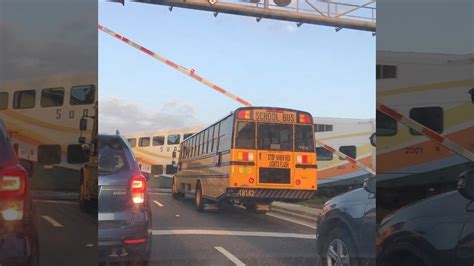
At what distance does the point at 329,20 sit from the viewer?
152 inches

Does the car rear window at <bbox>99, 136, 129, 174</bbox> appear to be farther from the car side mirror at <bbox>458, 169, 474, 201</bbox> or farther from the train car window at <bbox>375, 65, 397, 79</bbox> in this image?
the car side mirror at <bbox>458, 169, 474, 201</bbox>

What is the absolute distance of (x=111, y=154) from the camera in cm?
361

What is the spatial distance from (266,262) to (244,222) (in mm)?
319

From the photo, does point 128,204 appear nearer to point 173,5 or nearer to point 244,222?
point 244,222

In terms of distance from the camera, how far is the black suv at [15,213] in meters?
3.41

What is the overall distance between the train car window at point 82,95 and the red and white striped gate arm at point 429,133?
1.98m

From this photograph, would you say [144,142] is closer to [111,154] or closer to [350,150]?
[111,154]

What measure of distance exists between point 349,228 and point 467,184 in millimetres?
859

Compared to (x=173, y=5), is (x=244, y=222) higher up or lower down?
lower down

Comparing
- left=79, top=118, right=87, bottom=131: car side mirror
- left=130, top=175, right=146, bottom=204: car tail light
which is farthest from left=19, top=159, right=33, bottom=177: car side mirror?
left=130, top=175, right=146, bottom=204: car tail light

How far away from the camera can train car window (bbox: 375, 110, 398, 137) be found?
3932 mm

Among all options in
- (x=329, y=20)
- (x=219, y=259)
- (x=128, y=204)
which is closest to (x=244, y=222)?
(x=219, y=259)

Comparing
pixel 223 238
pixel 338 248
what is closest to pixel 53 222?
pixel 223 238

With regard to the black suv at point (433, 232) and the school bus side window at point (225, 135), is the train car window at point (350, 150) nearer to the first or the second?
the black suv at point (433, 232)
